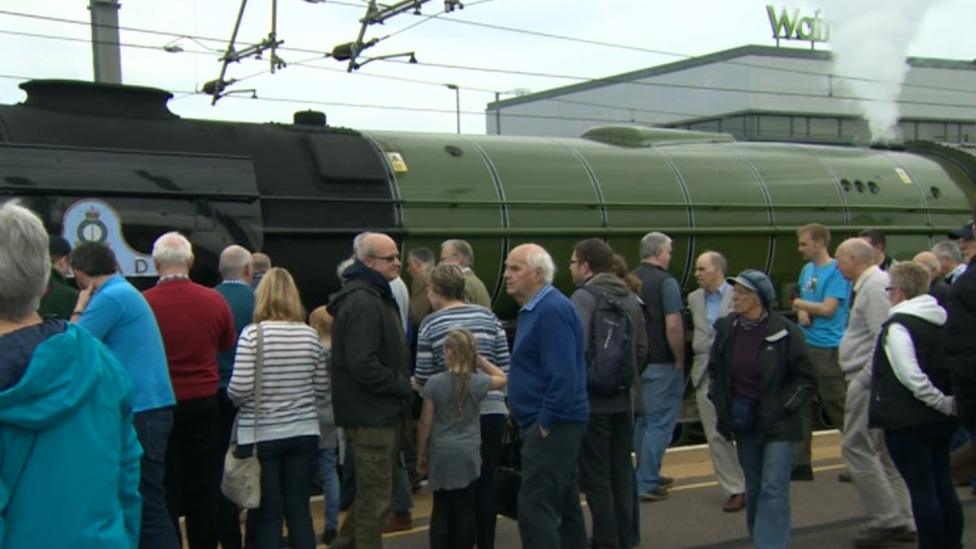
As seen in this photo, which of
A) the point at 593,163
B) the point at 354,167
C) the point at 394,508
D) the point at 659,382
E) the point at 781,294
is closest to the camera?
the point at 394,508

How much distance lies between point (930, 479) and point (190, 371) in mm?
3905

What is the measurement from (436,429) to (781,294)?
7.17 meters

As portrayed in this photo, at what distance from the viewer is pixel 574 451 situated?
19.0 feet

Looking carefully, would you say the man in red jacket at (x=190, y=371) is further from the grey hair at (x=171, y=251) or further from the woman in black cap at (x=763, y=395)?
the woman in black cap at (x=763, y=395)

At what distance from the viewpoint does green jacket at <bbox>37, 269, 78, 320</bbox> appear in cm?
574

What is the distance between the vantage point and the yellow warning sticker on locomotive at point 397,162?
9.94m

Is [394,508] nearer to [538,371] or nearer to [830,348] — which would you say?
[538,371]

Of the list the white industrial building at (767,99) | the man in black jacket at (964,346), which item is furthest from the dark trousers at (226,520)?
the white industrial building at (767,99)

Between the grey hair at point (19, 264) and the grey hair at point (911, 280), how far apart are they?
4548 millimetres

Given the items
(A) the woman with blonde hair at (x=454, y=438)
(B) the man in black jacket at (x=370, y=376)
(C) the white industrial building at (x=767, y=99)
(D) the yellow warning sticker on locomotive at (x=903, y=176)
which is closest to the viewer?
(B) the man in black jacket at (x=370, y=376)

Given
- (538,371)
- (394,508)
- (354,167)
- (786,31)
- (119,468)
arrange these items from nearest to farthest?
(119,468), (538,371), (394,508), (354,167), (786,31)

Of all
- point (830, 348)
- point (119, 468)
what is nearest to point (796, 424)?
point (830, 348)

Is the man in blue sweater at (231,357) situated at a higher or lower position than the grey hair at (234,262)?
lower

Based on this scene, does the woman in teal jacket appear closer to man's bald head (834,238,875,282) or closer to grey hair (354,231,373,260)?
grey hair (354,231,373,260)
